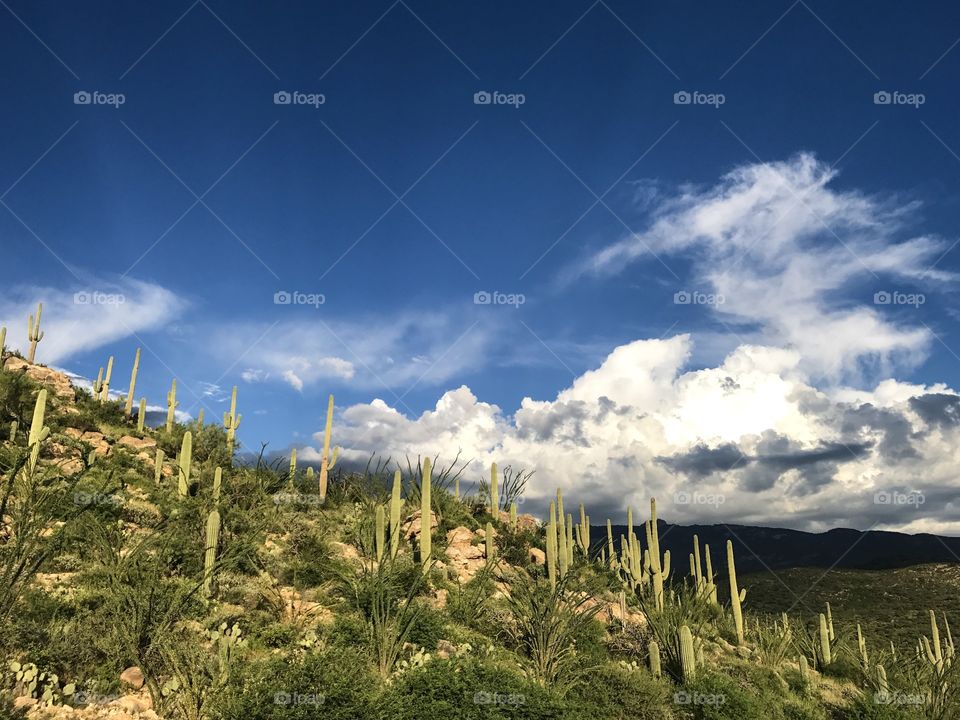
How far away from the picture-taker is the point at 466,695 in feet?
32.2

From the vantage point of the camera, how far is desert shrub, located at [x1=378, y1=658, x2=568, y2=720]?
9328mm

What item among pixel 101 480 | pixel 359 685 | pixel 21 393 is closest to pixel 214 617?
pixel 359 685

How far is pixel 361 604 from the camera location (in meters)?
13.2

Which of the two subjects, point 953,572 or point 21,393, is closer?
point 21,393

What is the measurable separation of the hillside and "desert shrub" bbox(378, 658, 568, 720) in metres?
0.03

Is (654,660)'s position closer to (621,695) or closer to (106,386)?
(621,695)

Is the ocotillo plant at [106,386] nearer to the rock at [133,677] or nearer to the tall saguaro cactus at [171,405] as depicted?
the tall saguaro cactus at [171,405]

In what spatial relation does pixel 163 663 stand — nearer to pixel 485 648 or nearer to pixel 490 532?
pixel 485 648

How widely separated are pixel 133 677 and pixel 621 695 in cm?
907

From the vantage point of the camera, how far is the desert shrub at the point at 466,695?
933 cm

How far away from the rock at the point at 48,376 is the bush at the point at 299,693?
69.6 feet

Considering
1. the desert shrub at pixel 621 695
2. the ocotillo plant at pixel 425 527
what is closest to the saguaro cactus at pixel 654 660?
the desert shrub at pixel 621 695

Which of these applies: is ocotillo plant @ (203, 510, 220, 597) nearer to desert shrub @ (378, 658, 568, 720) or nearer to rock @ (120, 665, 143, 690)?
rock @ (120, 665, 143, 690)

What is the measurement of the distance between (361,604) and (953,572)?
53346 mm
